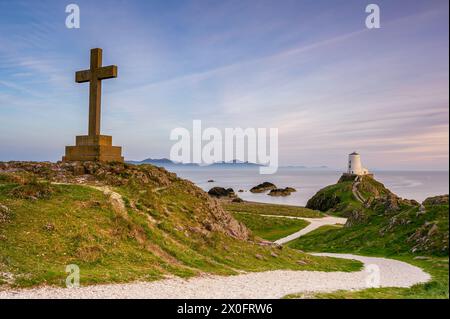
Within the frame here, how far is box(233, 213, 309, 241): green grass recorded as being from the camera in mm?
67125

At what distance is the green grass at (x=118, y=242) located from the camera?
18.0 m

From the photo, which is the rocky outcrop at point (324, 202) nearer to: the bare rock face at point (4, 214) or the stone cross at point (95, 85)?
the stone cross at point (95, 85)

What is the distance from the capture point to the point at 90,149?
32.0 metres

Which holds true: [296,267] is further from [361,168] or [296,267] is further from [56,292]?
[361,168]

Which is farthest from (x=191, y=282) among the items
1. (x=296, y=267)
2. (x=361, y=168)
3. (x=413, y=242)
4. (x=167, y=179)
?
(x=361, y=168)

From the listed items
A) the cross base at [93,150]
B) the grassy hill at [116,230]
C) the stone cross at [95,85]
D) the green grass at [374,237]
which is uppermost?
the stone cross at [95,85]

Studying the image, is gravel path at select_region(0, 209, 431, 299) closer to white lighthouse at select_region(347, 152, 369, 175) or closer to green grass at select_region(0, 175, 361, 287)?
green grass at select_region(0, 175, 361, 287)

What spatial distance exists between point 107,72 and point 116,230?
14.8m

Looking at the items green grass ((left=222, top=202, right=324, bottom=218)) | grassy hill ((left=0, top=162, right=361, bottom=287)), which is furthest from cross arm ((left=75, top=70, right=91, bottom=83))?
green grass ((left=222, top=202, right=324, bottom=218))

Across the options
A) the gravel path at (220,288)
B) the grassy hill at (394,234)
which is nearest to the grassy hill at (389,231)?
the grassy hill at (394,234)

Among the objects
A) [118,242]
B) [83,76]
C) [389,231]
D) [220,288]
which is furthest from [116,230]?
[389,231]
